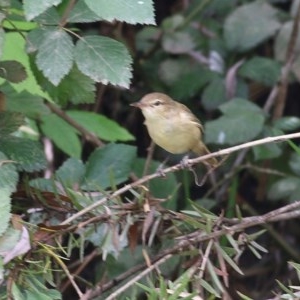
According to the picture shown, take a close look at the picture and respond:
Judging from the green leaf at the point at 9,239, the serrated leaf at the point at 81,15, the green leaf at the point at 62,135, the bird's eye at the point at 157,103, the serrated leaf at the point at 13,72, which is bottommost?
the green leaf at the point at 62,135

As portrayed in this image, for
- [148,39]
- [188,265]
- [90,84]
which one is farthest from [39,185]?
[148,39]

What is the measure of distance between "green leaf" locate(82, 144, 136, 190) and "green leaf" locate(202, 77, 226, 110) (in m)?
1.05

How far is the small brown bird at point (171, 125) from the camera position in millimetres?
2199

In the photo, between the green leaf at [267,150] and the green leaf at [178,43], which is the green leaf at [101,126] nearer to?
the green leaf at [267,150]

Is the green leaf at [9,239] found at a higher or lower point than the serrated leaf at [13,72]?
lower

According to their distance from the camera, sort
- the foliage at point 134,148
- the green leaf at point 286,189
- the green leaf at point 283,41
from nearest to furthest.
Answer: the foliage at point 134,148, the green leaf at point 286,189, the green leaf at point 283,41

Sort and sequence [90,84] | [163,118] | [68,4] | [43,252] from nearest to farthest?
[43,252] < [68,4] < [90,84] < [163,118]

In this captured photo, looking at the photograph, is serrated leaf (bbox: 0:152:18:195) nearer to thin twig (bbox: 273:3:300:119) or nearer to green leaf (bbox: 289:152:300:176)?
green leaf (bbox: 289:152:300:176)

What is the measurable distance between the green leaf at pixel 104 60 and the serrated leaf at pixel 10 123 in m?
0.21

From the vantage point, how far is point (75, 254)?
2727 millimetres

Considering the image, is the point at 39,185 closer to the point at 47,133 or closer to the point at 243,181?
the point at 47,133

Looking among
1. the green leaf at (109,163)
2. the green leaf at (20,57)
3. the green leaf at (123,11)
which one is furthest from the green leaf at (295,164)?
the green leaf at (123,11)

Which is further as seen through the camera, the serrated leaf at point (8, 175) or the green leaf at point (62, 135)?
the green leaf at point (62, 135)

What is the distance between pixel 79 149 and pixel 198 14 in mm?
1077
